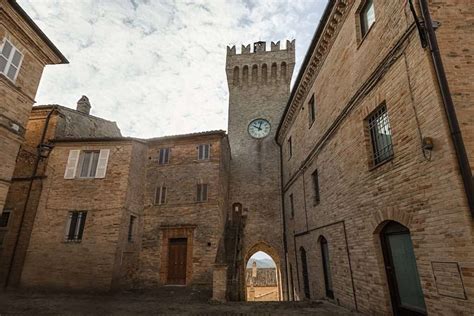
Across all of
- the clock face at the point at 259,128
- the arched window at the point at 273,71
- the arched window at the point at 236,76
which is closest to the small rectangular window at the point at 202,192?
the clock face at the point at 259,128

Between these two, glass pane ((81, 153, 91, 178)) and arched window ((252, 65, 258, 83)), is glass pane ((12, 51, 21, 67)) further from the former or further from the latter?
arched window ((252, 65, 258, 83))

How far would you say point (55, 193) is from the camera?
1340 centimetres

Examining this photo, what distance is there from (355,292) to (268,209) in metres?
11.8

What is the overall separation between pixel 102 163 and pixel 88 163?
2.89 feet

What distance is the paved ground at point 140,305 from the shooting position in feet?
26.8

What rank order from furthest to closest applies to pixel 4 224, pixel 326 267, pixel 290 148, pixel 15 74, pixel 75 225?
pixel 290 148 → pixel 4 224 → pixel 75 225 → pixel 326 267 → pixel 15 74

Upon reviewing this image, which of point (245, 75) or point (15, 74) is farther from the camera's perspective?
point (245, 75)

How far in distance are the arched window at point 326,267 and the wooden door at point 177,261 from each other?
22.3 feet

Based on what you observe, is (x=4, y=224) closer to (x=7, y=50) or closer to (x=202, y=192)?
(x=7, y=50)

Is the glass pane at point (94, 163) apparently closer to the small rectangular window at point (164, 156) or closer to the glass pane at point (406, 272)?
the small rectangular window at point (164, 156)

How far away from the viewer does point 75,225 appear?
12961 mm

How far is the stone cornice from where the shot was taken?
852 centimetres

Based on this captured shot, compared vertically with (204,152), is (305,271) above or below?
below

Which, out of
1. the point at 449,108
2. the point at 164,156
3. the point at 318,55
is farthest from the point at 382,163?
the point at 164,156
